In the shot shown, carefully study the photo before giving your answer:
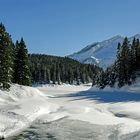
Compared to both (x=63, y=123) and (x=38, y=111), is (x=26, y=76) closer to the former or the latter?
(x=38, y=111)

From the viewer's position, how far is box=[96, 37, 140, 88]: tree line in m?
95.2

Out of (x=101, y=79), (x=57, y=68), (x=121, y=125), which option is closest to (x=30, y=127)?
(x=121, y=125)

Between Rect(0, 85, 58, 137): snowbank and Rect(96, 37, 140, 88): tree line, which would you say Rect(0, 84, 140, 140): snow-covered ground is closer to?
Rect(0, 85, 58, 137): snowbank

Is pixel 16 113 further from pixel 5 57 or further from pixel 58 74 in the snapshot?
pixel 58 74

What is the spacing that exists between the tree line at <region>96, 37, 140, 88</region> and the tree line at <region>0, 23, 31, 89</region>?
2948 cm

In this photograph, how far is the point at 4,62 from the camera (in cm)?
6112

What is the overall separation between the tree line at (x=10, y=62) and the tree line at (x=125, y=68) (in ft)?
96.7

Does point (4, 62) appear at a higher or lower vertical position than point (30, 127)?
higher

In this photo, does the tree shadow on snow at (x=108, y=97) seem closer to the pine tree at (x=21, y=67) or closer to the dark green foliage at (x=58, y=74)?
the pine tree at (x=21, y=67)

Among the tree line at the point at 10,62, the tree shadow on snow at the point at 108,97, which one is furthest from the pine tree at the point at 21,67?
the tree shadow on snow at the point at 108,97

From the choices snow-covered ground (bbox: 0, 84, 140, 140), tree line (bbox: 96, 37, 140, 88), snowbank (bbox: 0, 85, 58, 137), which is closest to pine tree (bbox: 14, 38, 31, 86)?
snowbank (bbox: 0, 85, 58, 137)

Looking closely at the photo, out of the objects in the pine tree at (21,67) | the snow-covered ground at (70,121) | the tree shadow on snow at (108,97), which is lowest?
the snow-covered ground at (70,121)

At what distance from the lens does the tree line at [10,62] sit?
2341 inches

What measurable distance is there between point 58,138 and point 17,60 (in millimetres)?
44459
